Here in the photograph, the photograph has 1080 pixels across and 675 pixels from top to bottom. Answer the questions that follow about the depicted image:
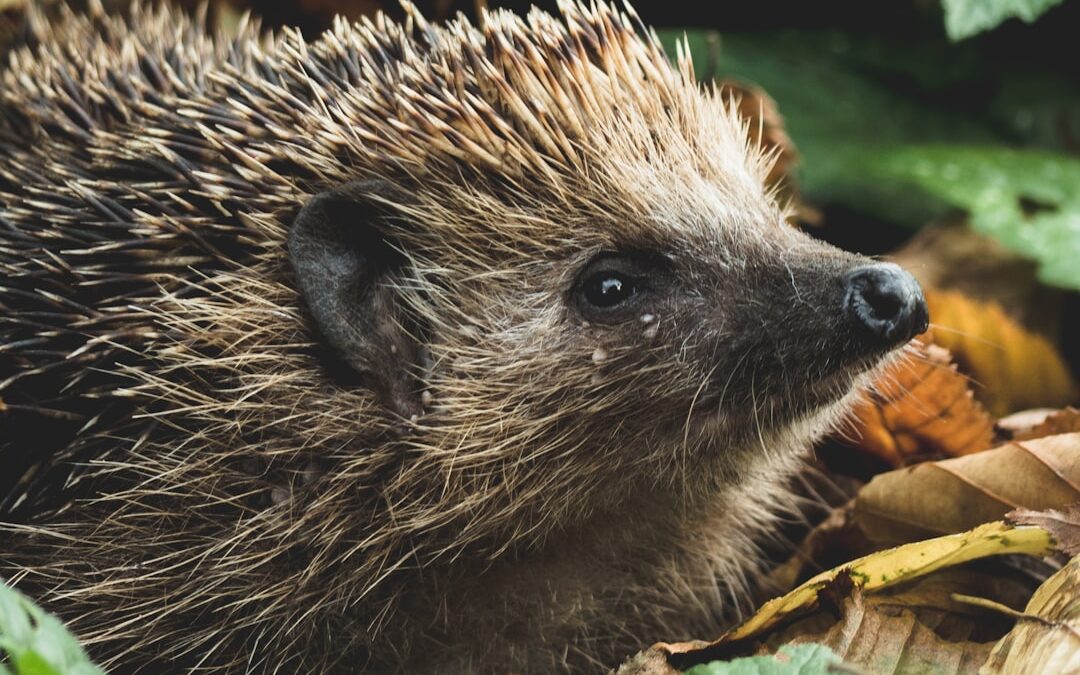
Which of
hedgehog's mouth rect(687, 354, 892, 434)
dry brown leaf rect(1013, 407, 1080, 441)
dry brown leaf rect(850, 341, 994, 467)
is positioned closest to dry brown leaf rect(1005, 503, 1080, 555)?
hedgehog's mouth rect(687, 354, 892, 434)

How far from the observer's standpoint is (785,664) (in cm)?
224

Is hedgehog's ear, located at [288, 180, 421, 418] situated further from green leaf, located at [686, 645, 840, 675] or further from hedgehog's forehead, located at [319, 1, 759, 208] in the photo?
green leaf, located at [686, 645, 840, 675]

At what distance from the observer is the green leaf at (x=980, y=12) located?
3.78 meters

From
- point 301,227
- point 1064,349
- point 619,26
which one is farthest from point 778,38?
point 301,227

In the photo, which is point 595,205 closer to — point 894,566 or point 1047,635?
point 894,566

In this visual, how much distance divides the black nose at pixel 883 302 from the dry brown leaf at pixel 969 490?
561 mm

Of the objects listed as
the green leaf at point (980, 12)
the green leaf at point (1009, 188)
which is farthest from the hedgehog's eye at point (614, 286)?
the green leaf at point (1009, 188)

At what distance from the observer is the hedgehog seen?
280 cm

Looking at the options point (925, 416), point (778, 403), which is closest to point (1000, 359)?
point (925, 416)

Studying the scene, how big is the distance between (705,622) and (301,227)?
1568 mm

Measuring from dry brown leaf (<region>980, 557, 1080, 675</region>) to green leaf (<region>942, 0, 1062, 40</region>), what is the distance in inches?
72.2

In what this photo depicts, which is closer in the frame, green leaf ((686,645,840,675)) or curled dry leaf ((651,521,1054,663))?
green leaf ((686,645,840,675))

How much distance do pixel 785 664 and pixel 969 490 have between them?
103 centimetres

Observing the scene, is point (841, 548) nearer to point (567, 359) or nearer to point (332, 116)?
point (567, 359)
